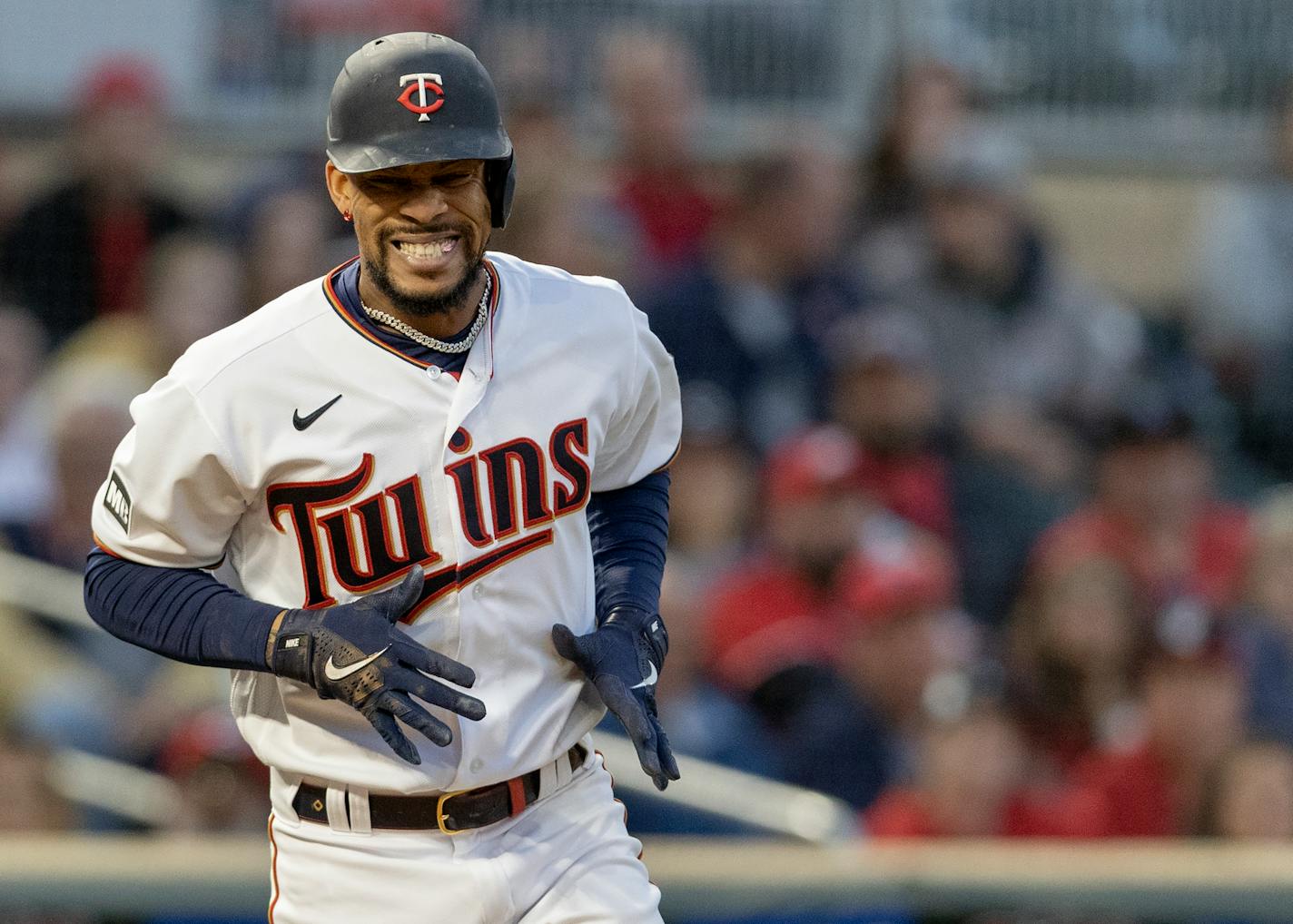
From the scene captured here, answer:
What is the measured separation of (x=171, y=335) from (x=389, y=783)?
3018mm

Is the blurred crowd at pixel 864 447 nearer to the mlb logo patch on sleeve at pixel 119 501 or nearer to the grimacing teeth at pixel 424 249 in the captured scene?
the mlb logo patch on sleeve at pixel 119 501

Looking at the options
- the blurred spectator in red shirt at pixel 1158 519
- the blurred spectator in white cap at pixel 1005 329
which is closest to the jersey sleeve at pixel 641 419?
the blurred spectator in red shirt at pixel 1158 519

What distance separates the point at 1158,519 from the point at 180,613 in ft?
11.9

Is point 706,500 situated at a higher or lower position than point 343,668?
lower

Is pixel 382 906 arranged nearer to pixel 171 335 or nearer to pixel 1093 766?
pixel 1093 766

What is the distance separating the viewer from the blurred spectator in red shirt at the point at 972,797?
167 inches

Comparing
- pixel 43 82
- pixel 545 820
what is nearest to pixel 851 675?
pixel 545 820

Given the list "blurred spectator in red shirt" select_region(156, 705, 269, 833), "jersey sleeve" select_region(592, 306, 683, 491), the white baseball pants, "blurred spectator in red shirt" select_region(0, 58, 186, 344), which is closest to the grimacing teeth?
"jersey sleeve" select_region(592, 306, 683, 491)

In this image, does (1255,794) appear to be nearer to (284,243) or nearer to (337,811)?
(337,811)

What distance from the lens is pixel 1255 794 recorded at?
4.23m

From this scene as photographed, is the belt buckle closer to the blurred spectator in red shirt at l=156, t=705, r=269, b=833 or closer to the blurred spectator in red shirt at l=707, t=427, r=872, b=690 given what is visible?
the blurred spectator in red shirt at l=156, t=705, r=269, b=833

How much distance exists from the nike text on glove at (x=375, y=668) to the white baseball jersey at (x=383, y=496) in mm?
139

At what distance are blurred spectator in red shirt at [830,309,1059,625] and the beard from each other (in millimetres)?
2946

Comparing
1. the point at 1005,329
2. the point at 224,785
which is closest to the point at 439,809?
the point at 224,785
